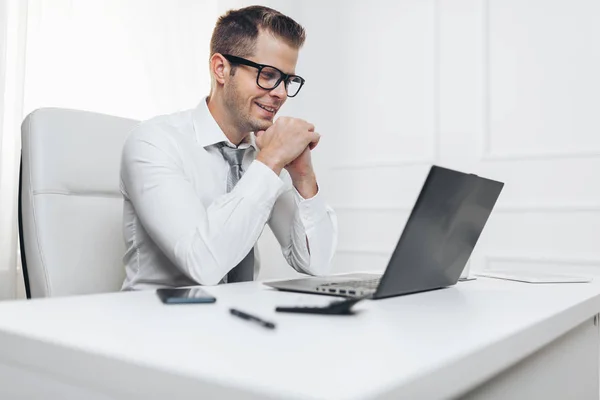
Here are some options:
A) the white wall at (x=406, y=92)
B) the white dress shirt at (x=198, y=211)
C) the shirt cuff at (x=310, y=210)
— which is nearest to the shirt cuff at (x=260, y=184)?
the white dress shirt at (x=198, y=211)

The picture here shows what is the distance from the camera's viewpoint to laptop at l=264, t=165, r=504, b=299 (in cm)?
67

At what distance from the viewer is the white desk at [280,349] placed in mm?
361

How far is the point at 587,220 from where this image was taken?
209cm

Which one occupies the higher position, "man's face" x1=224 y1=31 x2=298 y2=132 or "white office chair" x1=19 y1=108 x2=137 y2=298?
"man's face" x1=224 y1=31 x2=298 y2=132

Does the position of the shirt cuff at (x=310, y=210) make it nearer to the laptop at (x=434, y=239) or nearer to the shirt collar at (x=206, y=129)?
the shirt collar at (x=206, y=129)

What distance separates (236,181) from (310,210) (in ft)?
0.62

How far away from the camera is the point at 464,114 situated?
2.37m

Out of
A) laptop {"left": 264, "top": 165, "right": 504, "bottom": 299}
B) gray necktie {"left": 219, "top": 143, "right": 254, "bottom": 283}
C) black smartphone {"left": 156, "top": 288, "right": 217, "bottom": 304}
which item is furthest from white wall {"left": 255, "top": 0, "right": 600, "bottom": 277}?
black smartphone {"left": 156, "top": 288, "right": 217, "bottom": 304}

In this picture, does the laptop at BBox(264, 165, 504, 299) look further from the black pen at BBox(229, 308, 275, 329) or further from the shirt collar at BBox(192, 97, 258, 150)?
the shirt collar at BBox(192, 97, 258, 150)

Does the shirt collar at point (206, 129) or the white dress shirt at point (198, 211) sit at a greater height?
the shirt collar at point (206, 129)

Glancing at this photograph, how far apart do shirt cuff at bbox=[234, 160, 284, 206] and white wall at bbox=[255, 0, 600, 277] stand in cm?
141

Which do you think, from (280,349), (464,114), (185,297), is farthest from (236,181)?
(464,114)

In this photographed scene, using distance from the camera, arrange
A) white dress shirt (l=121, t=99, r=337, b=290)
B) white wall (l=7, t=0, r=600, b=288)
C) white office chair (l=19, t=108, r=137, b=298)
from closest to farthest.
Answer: white dress shirt (l=121, t=99, r=337, b=290)
white office chair (l=19, t=108, r=137, b=298)
white wall (l=7, t=0, r=600, b=288)

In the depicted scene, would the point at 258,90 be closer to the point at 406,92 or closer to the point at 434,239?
the point at 434,239
